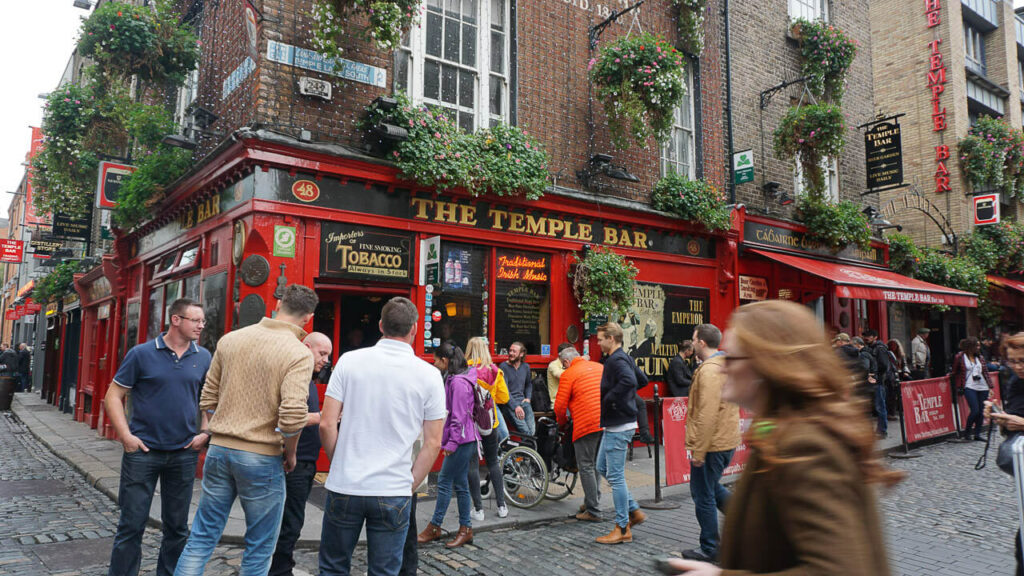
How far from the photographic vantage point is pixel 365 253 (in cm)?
840

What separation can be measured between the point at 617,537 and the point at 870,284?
9781 mm

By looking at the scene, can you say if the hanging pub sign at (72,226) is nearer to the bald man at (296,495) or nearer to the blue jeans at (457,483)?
the blue jeans at (457,483)

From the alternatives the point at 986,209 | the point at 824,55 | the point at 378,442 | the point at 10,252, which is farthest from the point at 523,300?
the point at 10,252

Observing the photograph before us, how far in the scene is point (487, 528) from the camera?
614 centimetres

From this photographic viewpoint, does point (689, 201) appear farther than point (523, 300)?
Yes

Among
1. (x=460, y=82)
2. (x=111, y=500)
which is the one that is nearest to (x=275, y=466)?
(x=111, y=500)

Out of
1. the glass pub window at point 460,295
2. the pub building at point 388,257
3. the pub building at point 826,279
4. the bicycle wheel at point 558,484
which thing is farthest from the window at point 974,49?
the bicycle wheel at point 558,484

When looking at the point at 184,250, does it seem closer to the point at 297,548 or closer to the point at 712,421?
the point at 297,548

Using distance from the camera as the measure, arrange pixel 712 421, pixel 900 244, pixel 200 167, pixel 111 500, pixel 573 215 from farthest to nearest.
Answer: pixel 900 244, pixel 573 215, pixel 200 167, pixel 111 500, pixel 712 421

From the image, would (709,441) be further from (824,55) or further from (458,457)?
(824,55)

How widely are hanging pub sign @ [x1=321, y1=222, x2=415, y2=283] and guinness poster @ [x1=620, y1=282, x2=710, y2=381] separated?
4.20 metres

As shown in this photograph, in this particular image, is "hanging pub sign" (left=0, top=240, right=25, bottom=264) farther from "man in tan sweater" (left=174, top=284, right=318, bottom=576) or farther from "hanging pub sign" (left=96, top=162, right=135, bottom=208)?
"man in tan sweater" (left=174, top=284, right=318, bottom=576)

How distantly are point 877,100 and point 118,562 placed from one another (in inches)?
1002

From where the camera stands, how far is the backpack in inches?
243
